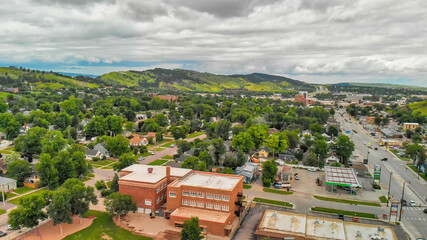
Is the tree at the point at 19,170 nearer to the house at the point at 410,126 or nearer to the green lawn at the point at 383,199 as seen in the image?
the green lawn at the point at 383,199

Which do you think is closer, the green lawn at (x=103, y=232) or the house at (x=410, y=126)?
the green lawn at (x=103, y=232)

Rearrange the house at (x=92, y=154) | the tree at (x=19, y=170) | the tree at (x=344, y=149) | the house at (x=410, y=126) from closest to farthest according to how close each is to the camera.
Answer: the tree at (x=19, y=170) → the tree at (x=344, y=149) → the house at (x=92, y=154) → the house at (x=410, y=126)

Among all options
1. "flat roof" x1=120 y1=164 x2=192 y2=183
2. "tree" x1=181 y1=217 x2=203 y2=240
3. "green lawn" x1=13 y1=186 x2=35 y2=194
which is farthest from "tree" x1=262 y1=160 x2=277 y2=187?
"green lawn" x1=13 y1=186 x2=35 y2=194

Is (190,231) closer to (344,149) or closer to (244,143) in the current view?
(244,143)

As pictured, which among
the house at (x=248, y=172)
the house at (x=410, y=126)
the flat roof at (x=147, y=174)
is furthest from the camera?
the house at (x=410, y=126)

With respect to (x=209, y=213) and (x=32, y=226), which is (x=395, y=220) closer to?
(x=209, y=213)

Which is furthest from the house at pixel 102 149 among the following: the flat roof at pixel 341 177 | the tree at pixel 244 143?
the flat roof at pixel 341 177

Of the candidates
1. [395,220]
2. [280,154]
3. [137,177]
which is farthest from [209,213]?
[280,154]
